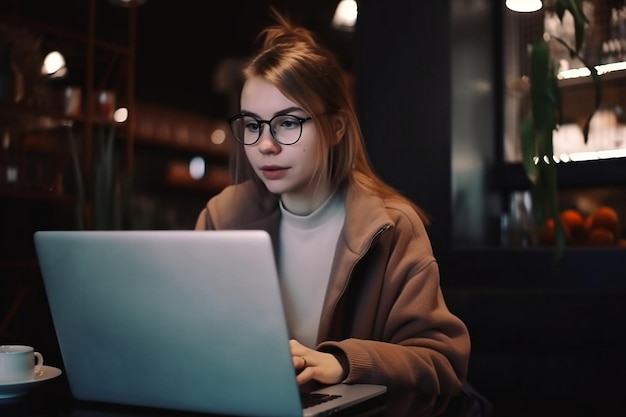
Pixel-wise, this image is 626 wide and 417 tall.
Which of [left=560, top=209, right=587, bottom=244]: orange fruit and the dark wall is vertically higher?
the dark wall

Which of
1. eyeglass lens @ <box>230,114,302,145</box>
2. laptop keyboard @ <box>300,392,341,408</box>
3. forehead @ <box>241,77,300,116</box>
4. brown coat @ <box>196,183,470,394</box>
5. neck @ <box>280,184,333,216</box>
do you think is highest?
forehead @ <box>241,77,300,116</box>

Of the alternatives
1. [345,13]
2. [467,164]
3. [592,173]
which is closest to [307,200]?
[467,164]

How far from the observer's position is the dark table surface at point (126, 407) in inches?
36.4

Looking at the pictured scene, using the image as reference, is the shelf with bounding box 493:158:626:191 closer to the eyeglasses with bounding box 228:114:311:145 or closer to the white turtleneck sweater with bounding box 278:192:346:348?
the white turtleneck sweater with bounding box 278:192:346:348

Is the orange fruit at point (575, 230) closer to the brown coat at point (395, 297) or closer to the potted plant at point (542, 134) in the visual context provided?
the brown coat at point (395, 297)

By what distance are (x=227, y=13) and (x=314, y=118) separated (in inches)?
170

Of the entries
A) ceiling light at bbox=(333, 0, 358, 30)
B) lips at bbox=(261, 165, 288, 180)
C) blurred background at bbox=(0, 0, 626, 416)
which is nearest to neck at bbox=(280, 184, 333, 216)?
lips at bbox=(261, 165, 288, 180)

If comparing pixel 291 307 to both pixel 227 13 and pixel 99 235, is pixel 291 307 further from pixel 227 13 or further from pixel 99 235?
pixel 227 13

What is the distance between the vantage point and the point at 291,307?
1457mm

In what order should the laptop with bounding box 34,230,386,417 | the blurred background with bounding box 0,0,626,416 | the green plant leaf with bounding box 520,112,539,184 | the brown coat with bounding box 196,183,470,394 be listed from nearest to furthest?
the laptop with bounding box 34,230,386,417 → the green plant leaf with bounding box 520,112,539,184 → the brown coat with bounding box 196,183,470,394 → the blurred background with bounding box 0,0,626,416

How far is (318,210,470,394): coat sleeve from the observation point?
111 centimetres

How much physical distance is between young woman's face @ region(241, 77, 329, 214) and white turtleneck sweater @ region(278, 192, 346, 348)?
13 centimetres

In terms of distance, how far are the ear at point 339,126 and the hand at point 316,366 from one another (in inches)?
20.9

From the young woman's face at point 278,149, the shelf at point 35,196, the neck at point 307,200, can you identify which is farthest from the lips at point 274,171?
the shelf at point 35,196
